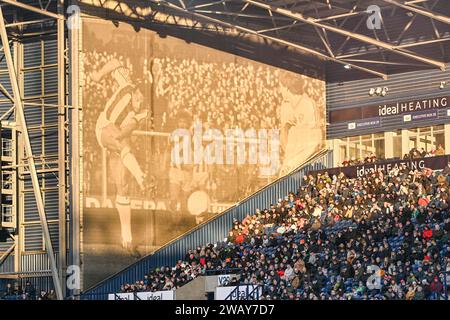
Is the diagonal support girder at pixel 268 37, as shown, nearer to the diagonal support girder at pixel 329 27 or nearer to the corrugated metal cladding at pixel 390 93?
the corrugated metal cladding at pixel 390 93

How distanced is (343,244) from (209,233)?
8.58m

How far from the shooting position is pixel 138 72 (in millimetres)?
48719

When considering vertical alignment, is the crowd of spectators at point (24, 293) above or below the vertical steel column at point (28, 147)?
below

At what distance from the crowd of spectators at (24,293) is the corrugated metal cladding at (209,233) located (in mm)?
1809

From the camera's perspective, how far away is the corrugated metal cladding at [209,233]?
47.0m

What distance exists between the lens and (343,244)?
42594 millimetres

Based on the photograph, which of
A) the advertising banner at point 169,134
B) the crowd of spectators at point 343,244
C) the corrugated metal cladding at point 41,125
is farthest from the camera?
the corrugated metal cladding at point 41,125

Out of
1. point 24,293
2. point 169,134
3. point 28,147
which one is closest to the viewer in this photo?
point 28,147

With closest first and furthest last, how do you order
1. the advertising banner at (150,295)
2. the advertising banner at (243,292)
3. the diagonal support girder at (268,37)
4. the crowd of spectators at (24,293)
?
the advertising banner at (243,292) < the advertising banner at (150,295) < the crowd of spectators at (24,293) < the diagonal support girder at (268,37)

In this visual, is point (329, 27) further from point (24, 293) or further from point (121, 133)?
point (24, 293)

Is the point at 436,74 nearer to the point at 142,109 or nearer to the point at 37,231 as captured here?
the point at 142,109

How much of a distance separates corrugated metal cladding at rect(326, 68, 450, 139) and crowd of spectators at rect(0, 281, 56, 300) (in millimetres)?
14710

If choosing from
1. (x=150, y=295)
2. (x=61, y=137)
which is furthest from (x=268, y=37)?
(x=150, y=295)

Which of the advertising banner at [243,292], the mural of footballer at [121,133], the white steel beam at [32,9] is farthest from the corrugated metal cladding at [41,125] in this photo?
the advertising banner at [243,292]
